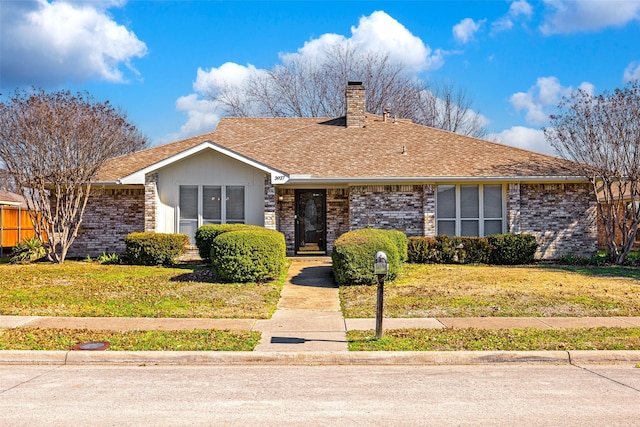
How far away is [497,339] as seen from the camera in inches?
325

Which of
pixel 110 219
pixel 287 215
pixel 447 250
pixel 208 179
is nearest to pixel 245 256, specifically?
pixel 208 179

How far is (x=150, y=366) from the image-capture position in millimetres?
7383

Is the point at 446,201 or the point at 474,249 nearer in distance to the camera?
the point at 474,249

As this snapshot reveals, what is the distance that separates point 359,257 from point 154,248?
6.71 m

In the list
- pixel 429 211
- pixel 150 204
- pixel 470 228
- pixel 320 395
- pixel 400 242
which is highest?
pixel 150 204

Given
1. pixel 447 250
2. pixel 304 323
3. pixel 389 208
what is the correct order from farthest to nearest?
1. pixel 389 208
2. pixel 447 250
3. pixel 304 323

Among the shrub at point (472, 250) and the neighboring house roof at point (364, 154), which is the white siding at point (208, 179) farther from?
the shrub at point (472, 250)

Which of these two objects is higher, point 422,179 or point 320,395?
point 422,179

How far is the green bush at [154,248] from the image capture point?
53.9ft

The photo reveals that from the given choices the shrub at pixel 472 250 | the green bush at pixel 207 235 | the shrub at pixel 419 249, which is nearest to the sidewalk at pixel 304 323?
the green bush at pixel 207 235

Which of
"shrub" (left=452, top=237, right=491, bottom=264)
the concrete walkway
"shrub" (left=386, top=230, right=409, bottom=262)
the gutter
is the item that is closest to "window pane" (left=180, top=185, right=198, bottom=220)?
the gutter

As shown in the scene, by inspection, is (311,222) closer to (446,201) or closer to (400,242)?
(446,201)

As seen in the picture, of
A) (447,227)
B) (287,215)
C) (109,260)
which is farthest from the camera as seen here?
(287,215)

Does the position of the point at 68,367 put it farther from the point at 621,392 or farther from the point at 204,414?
the point at 621,392
